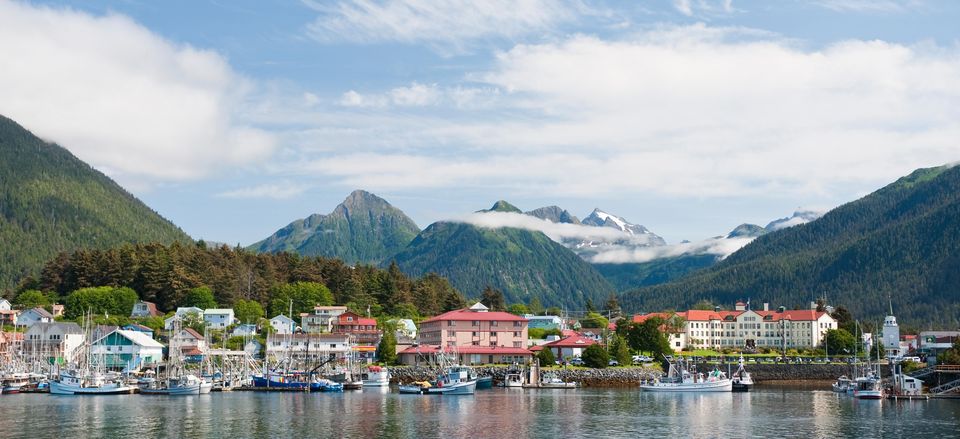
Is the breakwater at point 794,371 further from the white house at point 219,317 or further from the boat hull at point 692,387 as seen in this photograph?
the white house at point 219,317

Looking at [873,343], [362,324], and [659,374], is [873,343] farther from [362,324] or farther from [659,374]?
[362,324]

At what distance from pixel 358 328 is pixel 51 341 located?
144ft

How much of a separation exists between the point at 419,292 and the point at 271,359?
51964mm

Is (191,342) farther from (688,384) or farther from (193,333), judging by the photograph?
(688,384)

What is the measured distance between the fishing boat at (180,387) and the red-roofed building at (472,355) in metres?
32.7

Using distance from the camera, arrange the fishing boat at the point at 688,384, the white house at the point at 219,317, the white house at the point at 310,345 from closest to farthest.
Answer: the fishing boat at the point at 688,384 < the white house at the point at 310,345 < the white house at the point at 219,317

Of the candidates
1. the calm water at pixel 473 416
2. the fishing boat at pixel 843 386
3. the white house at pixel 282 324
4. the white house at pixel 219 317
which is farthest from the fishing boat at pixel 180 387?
the fishing boat at pixel 843 386

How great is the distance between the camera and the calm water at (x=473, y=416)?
65.6m

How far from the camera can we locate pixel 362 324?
507ft

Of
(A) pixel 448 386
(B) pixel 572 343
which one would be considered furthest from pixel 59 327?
(B) pixel 572 343

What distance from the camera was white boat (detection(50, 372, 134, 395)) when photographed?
105750 mm

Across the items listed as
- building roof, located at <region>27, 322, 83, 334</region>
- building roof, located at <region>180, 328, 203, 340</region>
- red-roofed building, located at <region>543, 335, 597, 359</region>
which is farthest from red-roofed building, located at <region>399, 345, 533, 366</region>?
building roof, located at <region>27, 322, 83, 334</region>

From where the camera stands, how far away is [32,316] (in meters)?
149

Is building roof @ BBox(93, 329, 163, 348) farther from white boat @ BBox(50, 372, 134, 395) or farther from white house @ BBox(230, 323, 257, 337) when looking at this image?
white boat @ BBox(50, 372, 134, 395)
